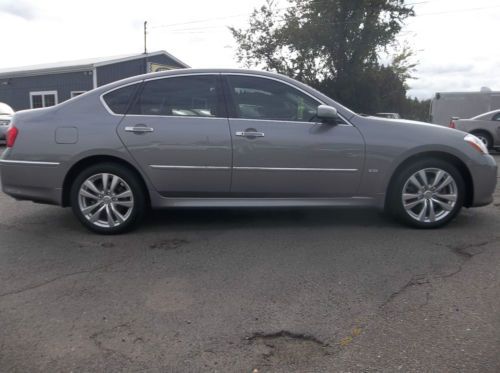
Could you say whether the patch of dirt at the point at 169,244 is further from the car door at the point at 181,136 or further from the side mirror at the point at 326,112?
the side mirror at the point at 326,112

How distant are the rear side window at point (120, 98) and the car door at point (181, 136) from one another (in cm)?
8

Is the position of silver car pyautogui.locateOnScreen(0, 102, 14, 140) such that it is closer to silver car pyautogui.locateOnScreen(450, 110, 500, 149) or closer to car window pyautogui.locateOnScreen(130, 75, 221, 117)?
car window pyautogui.locateOnScreen(130, 75, 221, 117)

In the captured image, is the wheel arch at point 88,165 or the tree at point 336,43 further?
the tree at point 336,43

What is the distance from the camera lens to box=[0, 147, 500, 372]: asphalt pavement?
97.8 inches

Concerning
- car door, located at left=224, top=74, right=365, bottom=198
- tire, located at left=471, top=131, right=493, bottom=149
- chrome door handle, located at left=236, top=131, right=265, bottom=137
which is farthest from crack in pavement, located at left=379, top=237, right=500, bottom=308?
tire, located at left=471, top=131, right=493, bottom=149

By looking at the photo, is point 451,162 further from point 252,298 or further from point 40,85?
point 40,85

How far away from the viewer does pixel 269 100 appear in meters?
4.66

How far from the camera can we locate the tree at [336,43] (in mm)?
27375

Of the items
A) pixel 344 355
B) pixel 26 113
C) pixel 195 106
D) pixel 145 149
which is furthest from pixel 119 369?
pixel 26 113

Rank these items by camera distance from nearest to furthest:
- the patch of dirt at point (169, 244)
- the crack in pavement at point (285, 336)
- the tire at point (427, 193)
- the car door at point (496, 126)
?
the crack in pavement at point (285, 336), the patch of dirt at point (169, 244), the tire at point (427, 193), the car door at point (496, 126)

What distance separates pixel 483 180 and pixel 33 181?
448cm

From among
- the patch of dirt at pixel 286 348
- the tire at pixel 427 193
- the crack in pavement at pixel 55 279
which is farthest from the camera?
the tire at pixel 427 193

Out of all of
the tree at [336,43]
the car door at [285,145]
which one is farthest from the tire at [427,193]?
the tree at [336,43]

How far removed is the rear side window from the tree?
24.2 m
